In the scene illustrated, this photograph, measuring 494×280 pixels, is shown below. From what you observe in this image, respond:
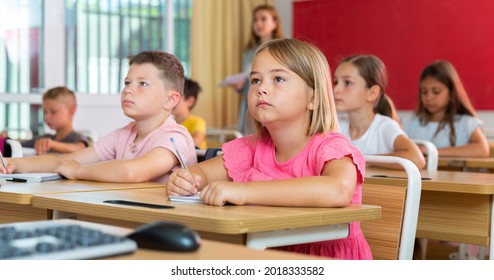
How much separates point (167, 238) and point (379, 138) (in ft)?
8.66

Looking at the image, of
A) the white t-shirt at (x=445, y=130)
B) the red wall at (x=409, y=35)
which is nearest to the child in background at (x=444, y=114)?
the white t-shirt at (x=445, y=130)

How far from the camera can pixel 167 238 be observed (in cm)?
106

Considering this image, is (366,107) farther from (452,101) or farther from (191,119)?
(191,119)

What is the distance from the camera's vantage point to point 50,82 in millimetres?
6168

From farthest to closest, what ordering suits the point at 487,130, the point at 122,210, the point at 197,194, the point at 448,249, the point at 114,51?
1. the point at 114,51
2. the point at 487,130
3. the point at 448,249
4. the point at 197,194
5. the point at 122,210

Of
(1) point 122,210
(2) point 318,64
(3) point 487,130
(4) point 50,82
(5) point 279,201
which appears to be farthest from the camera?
(4) point 50,82

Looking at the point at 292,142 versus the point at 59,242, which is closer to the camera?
the point at 59,242

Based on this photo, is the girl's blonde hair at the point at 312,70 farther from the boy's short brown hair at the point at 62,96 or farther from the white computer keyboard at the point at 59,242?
the boy's short brown hair at the point at 62,96

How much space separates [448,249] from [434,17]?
2.28 metres

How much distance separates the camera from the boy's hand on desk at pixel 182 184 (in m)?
1.98

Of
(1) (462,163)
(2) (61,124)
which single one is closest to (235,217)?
(1) (462,163)

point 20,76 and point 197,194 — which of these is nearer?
A: point 197,194
